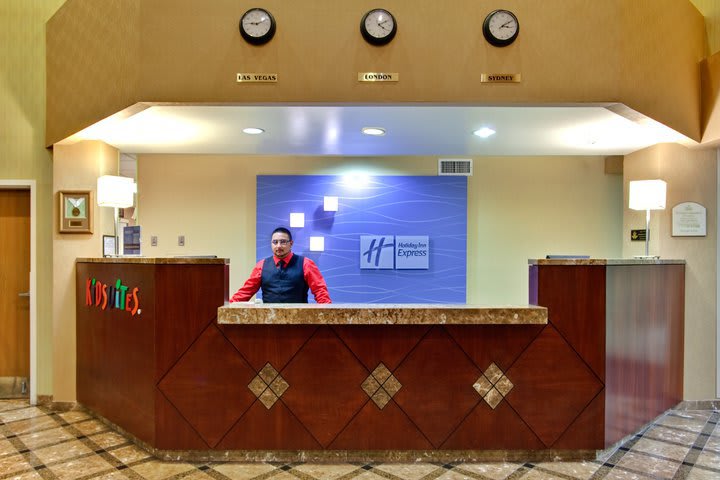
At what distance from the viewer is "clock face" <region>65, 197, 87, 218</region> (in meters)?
3.89

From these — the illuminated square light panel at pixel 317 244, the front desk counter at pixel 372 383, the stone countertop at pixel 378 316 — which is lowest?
the front desk counter at pixel 372 383

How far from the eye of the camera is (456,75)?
10.3ft

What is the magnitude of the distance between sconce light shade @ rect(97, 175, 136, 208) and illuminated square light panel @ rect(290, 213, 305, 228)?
1984mm

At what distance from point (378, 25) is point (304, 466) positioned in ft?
9.64

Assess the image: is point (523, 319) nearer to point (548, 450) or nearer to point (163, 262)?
point (548, 450)

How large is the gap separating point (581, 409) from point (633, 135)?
2.46 meters

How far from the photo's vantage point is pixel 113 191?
146 inches

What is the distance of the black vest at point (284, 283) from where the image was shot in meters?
3.79

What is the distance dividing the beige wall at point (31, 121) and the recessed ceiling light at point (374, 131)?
278 centimetres

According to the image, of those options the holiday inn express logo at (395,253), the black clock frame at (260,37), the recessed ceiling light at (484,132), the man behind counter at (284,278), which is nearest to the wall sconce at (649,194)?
the recessed ceiling light at (484,132)

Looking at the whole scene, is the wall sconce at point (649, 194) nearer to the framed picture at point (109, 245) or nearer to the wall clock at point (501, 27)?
the wall clock at point (501, 27)

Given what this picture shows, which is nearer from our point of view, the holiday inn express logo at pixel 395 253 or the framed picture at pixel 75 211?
the framed picture at pixel 75 211

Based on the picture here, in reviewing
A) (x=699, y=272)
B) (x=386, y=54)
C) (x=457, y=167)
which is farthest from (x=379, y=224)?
(x=699, y=272)

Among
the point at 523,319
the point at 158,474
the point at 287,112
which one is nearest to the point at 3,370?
the point at 158,474
